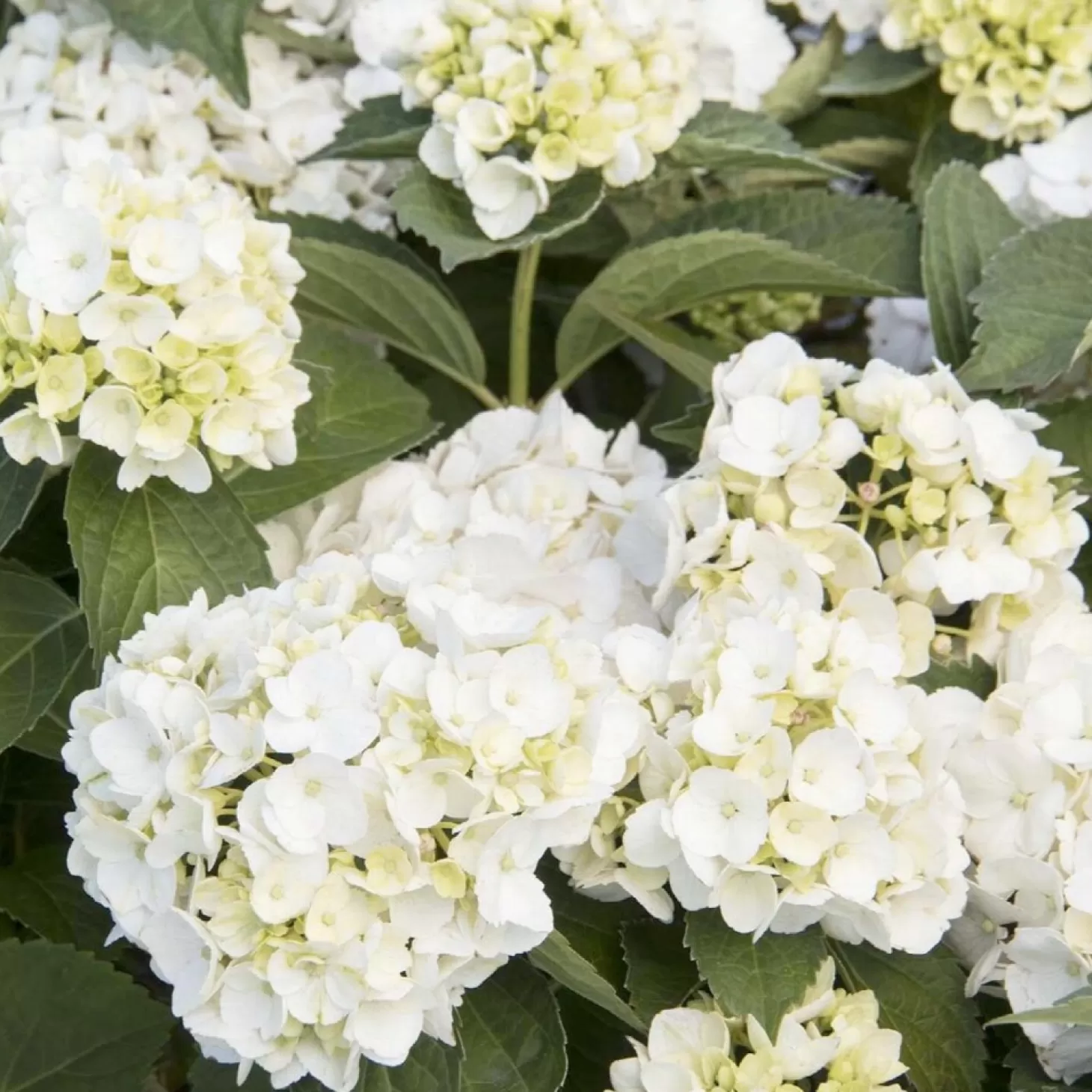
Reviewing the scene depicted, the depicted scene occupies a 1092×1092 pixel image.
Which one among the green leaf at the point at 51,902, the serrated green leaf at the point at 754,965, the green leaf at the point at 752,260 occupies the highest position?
the green leaf at the point at 752,260

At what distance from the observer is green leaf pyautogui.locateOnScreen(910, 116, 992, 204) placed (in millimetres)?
903

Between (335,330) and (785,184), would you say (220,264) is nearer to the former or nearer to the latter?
(335,330)

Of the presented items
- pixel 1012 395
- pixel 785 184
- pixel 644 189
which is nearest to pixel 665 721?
pixel 1012 395

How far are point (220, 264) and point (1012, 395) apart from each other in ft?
1.38

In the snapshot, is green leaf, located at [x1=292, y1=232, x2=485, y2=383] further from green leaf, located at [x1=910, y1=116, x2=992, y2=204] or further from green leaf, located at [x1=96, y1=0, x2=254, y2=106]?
green leaf, located at [x1=910, y1=116, x2=992, y2=204]

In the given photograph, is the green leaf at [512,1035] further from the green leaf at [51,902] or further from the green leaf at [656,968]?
the green leaf at [51,902]

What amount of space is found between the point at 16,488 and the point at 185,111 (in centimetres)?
30

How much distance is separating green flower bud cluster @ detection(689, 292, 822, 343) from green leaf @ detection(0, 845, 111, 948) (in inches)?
20.6

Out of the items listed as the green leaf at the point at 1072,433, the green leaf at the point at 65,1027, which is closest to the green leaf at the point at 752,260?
the green leaf at the point at 1072,433

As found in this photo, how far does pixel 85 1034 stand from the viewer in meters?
0.66

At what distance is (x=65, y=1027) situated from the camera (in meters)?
0.66

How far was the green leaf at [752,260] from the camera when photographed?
753mm

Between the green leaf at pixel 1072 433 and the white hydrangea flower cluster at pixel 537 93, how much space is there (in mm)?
255

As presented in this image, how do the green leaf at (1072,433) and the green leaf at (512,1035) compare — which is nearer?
the green leaf at (512,1035)
